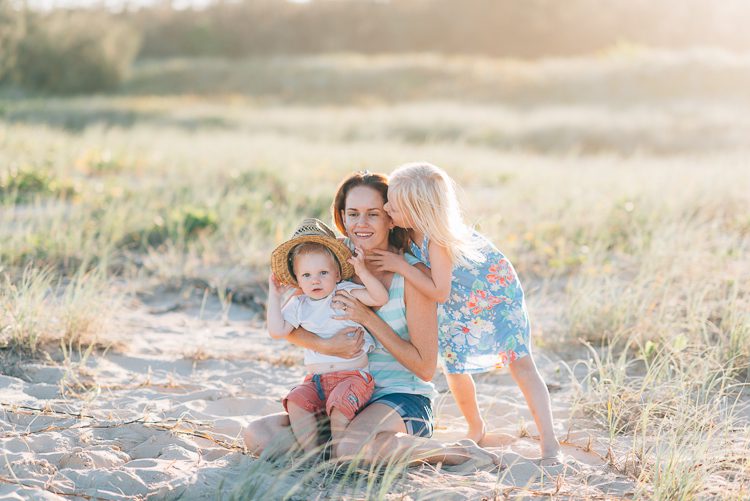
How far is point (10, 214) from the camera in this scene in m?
6.72

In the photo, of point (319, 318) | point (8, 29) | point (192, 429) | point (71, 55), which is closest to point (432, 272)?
point (319, 318)

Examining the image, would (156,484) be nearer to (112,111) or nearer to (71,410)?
(71,410)

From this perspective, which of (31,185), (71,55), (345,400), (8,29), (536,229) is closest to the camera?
(345,400)

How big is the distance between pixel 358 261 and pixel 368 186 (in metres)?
0.34

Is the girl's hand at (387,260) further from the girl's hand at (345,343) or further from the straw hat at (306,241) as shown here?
the girl's hand at (345,343)

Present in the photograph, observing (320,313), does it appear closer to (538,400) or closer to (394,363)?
(394,363)

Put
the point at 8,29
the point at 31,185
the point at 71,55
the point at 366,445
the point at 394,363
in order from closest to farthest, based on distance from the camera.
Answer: the point at 366,445
the point at 394,363
the point at 31,185
the point at 8,29
the point at 71,55

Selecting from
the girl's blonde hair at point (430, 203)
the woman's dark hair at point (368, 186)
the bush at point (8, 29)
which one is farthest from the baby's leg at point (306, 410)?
the bush at point (8, 29)

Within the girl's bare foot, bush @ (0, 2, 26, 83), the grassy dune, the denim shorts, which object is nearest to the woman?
the denim shorts

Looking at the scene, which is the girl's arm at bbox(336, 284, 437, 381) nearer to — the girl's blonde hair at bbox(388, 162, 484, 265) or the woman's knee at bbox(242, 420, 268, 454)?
the girl's blonde hair at bbox(388, 162, 484, 265)

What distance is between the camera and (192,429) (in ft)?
→ 11.6

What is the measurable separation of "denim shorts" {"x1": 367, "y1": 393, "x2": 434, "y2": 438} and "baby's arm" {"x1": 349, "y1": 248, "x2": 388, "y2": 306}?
0.42 meters

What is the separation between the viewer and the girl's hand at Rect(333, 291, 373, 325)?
332cm

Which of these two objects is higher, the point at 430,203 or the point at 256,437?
the point at 430,203
